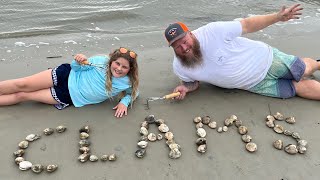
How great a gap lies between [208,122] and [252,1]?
6.28m

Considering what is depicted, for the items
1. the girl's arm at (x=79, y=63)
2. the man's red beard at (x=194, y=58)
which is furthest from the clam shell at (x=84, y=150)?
the man's red beard at (x=194, y=58)

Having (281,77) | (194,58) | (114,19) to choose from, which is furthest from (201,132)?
(114,19)

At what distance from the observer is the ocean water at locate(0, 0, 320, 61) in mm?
6821

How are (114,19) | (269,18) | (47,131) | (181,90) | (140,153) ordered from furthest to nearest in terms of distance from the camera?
(114,19) → (181,90) → (269,18) → (47,131) → (140,153)

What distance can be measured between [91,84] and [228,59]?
169 cm

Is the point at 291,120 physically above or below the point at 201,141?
below

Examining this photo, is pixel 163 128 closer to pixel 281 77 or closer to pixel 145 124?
pixel 145 124

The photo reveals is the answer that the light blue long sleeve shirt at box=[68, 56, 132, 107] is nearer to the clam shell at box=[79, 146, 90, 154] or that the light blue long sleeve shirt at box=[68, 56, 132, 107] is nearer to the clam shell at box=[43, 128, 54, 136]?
the clam shell at box=[43, 128, 54, 136]

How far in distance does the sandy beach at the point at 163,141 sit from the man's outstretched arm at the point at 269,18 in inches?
37.4

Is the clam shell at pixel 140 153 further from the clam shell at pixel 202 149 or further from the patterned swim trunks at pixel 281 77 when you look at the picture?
the patterned swim trunks at pixel 281 77

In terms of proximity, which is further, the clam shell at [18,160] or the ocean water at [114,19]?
the ocean water at [114,19]

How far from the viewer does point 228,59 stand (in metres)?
4.45

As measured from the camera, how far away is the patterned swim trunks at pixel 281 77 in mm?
4655

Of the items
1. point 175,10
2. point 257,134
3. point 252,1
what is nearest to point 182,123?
point 257,134
